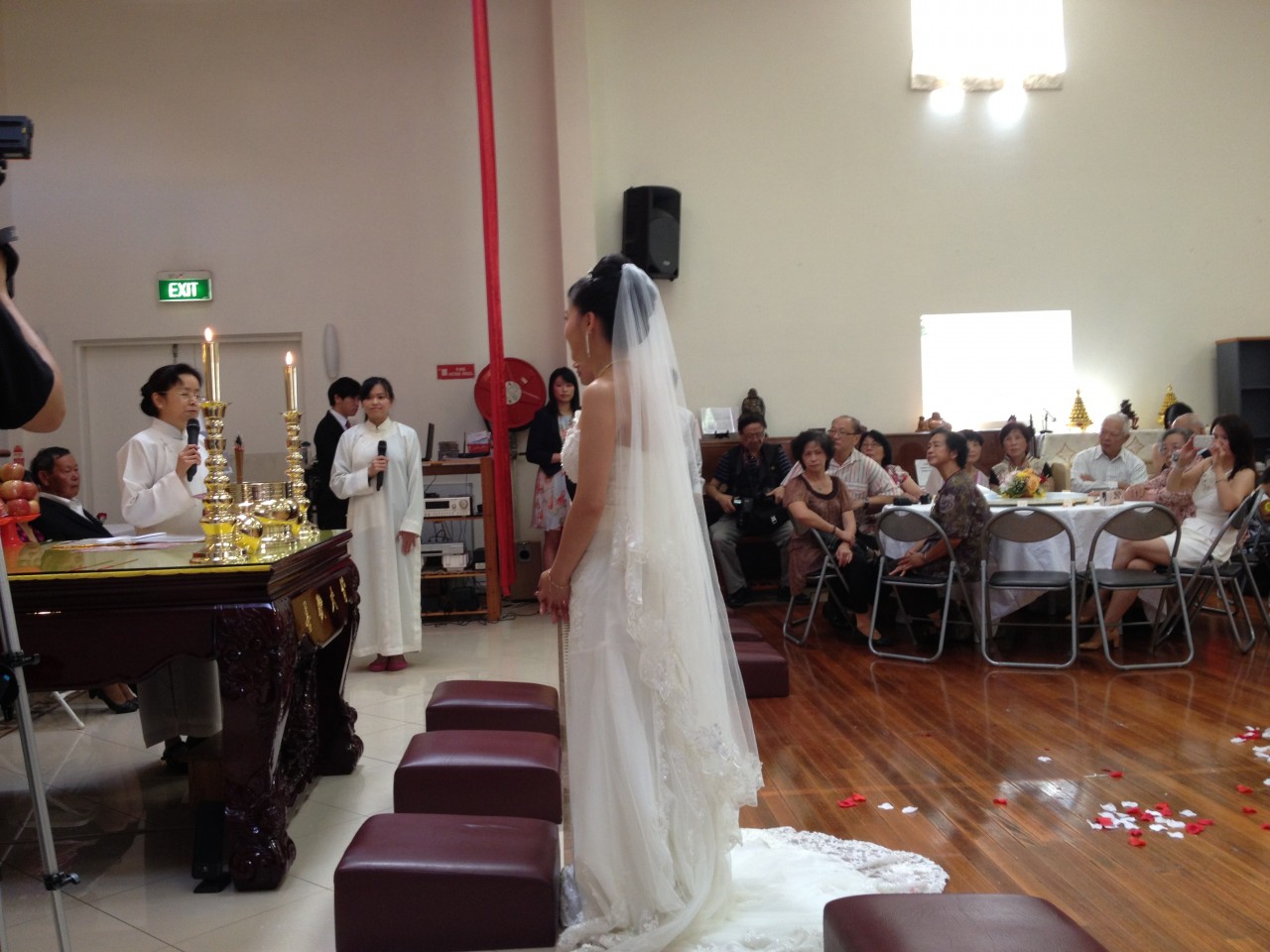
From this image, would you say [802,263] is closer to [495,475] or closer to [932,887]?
[495,475]

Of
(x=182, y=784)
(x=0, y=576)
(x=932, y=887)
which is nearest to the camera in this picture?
(x=0, y=576)

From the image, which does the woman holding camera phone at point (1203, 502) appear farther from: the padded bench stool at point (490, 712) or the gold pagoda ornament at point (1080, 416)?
the padded bench stool at point (490, 712)

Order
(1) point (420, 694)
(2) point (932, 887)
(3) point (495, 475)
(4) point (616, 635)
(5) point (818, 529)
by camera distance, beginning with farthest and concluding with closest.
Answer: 1. (3) point (495, 475)
2. (5) point (818, 529)
3. (1) point (420, 694)
4. (2) point (932, 887)
5. (4) point (616, 635)

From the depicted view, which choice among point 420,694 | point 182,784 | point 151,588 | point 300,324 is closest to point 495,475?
point 300,324

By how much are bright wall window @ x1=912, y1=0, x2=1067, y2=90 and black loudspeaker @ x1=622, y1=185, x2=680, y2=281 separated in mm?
2393

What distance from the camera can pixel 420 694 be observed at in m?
5.21

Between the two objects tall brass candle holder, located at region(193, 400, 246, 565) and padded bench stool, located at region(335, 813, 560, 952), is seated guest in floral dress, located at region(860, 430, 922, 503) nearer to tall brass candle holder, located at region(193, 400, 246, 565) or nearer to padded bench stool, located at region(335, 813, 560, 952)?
tall brass candle holder, located at region(193, 400, 246, 565)

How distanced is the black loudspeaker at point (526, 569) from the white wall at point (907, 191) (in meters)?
1.80

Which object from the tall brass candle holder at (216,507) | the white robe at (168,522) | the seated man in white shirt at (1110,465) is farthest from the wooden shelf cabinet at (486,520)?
the tall brass candle holder at (216,507)

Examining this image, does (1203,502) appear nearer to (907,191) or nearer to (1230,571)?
(1230,571)

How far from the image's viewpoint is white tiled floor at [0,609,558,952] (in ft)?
8.64

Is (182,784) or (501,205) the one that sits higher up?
(501,205)

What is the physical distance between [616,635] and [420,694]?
297 centimetres

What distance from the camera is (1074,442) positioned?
27.5 ft
